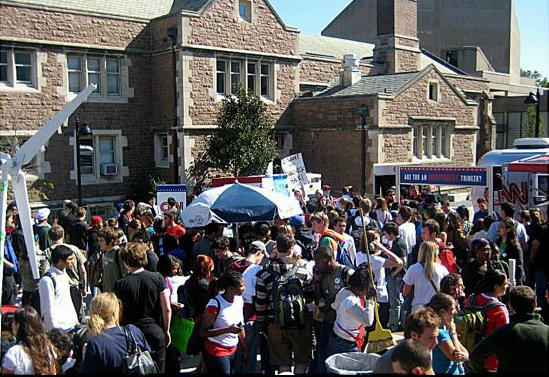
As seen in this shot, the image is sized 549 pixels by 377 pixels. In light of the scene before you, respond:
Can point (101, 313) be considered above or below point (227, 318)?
above

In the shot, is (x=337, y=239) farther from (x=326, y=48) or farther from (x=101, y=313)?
(x=326, y=48)

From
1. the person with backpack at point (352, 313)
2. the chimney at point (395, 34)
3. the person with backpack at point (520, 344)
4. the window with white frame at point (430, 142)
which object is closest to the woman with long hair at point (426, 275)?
the person with backpack at point (352, 313)

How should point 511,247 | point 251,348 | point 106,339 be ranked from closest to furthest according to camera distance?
point 106,339
point 251,348
point 511,247

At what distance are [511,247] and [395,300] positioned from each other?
1.80 m

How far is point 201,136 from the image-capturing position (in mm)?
21938

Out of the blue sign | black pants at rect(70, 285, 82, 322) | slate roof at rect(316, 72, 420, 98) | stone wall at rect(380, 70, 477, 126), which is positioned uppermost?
slate roof at rect(316, 72, 420, 98)

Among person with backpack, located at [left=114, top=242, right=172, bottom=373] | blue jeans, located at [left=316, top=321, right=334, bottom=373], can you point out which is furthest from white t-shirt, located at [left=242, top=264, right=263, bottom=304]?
person with backpack, located at [left=114, top=242, right=172, bottom=373]

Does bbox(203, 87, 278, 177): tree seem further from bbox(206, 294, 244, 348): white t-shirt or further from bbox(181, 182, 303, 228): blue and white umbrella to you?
bbox(206, 294, 244, 348): white t-shirt

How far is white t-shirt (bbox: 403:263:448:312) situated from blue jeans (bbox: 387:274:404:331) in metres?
1.81

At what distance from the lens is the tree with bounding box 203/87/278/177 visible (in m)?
21.0

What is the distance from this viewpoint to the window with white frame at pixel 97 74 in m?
20.4

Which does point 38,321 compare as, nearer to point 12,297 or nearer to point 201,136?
point 12,297

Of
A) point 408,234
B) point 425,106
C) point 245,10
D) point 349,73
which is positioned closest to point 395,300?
point 408,234

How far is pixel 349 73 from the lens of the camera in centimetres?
2627
